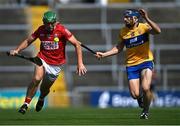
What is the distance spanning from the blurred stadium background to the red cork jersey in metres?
13.0

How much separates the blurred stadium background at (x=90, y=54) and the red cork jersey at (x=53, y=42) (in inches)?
513

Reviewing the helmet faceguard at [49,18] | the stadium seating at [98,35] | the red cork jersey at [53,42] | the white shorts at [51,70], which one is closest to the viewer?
the helmet faceguard at [49,18]

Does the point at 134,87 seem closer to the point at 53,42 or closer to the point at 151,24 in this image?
the point at 151,24

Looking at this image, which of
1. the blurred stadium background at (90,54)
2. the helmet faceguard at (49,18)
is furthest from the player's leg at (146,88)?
the blurred stadium background at (90,54)

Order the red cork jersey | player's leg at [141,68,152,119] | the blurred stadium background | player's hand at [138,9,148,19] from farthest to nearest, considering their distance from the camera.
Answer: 1. the blurred stadium background
2. the red cork jersey
3. player's leg at [141,68,152,119]
4. player's hand at [138,9,148,19]

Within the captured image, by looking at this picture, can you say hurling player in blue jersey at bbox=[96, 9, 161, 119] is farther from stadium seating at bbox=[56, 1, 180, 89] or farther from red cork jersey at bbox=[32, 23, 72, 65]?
stadium seating at bbox=[56, 1, 180, 89]

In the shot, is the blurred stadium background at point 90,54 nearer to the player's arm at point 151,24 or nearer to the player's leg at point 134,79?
the player's leg at point 134,79

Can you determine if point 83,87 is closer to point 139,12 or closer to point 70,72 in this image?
point 70,72

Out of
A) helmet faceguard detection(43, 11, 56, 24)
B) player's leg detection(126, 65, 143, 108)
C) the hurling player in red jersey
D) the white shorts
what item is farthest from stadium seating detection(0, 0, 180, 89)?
helmet faceguard detection(43, 11, 56, 24)

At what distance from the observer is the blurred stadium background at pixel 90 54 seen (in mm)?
30875

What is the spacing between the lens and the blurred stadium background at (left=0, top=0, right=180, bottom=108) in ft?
101

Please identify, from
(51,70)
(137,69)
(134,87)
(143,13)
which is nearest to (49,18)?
(51,70)

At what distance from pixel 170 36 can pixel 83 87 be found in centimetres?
534

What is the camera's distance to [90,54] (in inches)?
1398
